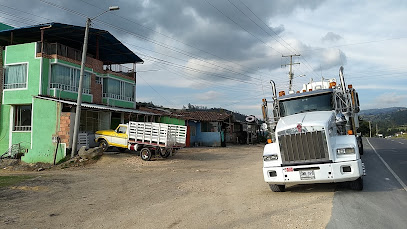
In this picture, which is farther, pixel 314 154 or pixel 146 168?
pixel 146 168

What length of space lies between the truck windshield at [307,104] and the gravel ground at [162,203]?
8.30 ft

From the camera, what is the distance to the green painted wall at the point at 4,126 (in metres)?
21.5

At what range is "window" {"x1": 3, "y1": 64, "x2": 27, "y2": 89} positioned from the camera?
69.5 feet

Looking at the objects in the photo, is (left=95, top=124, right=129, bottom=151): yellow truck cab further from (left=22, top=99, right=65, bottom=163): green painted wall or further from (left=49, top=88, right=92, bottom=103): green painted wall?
(left=49, top=88, right=92, bottom=103): green painted wall

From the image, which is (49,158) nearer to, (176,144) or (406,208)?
(176,144)

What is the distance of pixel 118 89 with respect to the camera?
28484mm

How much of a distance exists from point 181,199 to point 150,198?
3.11 ft

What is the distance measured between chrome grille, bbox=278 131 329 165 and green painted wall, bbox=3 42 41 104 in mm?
18382

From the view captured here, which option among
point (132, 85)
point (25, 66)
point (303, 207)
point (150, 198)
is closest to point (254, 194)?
point (303, 207)

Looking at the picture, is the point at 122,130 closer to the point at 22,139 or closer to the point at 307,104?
the point at 22,139

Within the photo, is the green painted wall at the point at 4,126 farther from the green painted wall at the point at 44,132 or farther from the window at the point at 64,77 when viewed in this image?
the window at the point at 64,77

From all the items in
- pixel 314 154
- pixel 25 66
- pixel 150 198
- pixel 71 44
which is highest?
pixel 71 44

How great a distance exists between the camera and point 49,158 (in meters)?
18.7

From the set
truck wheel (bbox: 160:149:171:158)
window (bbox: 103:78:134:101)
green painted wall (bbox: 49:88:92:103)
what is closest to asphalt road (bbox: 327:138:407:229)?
truck wheel (bbox: 160:149:171:158)
